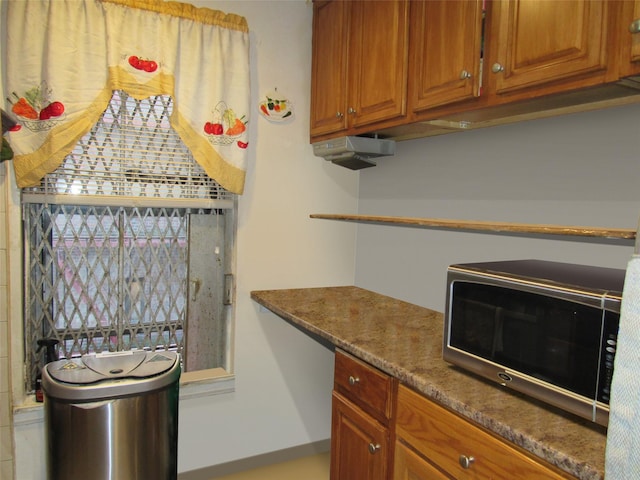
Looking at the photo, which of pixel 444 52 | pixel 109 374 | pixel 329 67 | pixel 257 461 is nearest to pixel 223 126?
pixel 329 67

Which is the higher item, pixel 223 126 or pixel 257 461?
pixel 223 126

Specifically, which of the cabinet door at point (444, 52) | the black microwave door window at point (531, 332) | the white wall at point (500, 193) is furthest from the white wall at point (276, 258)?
the black microwave door window at point (531, 332)

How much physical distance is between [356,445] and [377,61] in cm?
150

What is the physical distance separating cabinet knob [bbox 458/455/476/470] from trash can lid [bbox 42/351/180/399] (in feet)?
3.81

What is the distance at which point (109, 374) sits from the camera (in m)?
1.79

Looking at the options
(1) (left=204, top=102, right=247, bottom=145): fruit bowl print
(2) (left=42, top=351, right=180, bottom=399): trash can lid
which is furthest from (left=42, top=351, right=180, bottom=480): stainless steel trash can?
(1) (left=204, top=102, right=247, bottom=145): fruit bowl print

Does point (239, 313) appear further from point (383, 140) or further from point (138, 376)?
point (383, 140)

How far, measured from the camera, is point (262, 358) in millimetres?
2480

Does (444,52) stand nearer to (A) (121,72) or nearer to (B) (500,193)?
(B) (500,193)

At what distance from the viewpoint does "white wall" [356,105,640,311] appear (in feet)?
4.82

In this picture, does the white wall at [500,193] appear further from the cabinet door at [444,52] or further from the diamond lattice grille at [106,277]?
the diamond lattice grille at [106,277]

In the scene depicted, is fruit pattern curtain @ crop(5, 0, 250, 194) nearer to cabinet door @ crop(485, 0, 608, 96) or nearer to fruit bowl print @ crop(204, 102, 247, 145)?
fruit bowl print @ crop(204, 102, 247, 145)

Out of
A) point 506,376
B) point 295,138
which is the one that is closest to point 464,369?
point 506,376

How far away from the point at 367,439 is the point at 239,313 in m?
1.03
